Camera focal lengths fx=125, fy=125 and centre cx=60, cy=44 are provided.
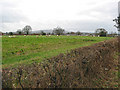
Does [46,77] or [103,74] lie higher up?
[46,77]

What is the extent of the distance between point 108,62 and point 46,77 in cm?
407

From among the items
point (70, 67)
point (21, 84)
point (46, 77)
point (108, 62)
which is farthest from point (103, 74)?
point (21, 84)

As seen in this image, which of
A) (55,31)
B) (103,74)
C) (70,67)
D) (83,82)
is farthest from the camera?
(55,31)

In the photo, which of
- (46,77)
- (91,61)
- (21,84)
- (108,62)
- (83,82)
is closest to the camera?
(21,84)

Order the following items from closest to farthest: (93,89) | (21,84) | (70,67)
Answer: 1. (21,84)
2. (70,67)
3. (93,89)

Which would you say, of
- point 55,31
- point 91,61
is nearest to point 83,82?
point 91,61

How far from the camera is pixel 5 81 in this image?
245 cm

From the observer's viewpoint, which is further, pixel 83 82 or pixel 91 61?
pixel 91 61

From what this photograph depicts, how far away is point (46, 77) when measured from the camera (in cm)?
258

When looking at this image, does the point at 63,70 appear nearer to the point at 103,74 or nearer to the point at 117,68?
the point at 103,74

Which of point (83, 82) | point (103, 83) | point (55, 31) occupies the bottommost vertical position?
point (103, 83)

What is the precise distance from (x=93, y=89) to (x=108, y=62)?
2.40 metres

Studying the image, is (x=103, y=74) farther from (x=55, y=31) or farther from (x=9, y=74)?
(x=55, y=31)

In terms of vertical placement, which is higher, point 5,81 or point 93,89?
point 5,81
